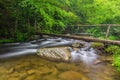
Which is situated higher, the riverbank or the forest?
the forest

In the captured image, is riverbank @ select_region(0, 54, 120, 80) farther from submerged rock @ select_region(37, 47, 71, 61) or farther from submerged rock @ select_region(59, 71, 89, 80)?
submerged rock @ select_region(37, 47, 71, 61)

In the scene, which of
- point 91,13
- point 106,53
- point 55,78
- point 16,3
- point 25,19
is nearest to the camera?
point 55,78

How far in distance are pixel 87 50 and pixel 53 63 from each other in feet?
11.1

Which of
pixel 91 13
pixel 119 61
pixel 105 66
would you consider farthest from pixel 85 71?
pixel 91 13

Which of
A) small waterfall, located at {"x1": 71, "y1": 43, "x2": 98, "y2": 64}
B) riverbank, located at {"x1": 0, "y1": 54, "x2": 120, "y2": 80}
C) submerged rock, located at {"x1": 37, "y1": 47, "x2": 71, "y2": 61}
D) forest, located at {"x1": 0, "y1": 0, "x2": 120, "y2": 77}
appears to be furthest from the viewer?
forest, located at {"x1": 0, "y1": 0, "x2": 120, "y2": 77}

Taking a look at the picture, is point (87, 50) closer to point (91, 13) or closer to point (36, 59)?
point (36, 59)

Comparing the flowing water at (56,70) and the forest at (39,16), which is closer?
the flowing water at (56,70)

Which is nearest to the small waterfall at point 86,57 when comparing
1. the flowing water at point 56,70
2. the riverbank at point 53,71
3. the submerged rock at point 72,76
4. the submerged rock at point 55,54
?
the flowing water at point 56,70

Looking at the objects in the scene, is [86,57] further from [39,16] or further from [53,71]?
[39,16]

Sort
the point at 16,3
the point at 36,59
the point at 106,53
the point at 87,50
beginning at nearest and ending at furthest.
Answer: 1. the point at 36,59
2. the point at 106,53
3. the point at 87,50
4. the point at 16,3

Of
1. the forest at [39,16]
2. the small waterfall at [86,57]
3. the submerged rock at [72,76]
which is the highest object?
the forest at [39,16]

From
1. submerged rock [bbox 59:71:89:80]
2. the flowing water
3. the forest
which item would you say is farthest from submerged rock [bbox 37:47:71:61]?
the forest

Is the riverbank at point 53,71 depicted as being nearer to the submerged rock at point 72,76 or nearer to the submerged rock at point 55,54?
the submerged rock at point 72,76

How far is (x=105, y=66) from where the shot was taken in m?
6.11
